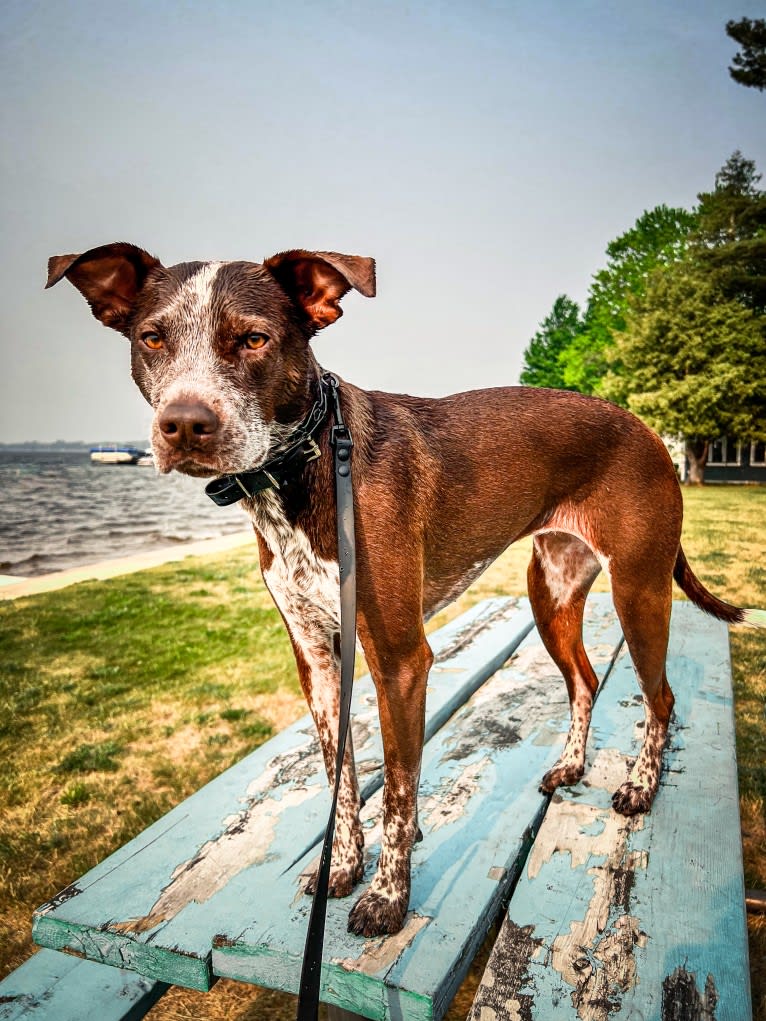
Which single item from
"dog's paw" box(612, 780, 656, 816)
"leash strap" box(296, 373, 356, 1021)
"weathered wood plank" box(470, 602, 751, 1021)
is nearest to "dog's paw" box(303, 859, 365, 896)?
"leash strap" box(296, 373, 356, 1021)

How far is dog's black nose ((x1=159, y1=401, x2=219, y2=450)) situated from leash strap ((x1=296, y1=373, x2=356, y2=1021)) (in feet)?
1.13

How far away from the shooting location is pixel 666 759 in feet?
8.11

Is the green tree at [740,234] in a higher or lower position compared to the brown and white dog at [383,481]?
higher

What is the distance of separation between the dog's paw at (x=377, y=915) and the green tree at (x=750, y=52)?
30.3 feet

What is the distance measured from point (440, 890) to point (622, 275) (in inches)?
987

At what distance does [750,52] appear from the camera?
7.21m

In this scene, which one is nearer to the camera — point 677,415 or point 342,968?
point 342,968

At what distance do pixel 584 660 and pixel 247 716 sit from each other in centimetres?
254

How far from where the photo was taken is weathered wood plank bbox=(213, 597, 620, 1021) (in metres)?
1.43

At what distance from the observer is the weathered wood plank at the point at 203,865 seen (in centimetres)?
155

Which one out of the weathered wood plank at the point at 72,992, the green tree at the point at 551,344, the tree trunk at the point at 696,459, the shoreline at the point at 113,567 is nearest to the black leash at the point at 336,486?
the weathered wood plank at the point at 72,992

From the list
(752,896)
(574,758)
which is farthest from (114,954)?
(752,896)

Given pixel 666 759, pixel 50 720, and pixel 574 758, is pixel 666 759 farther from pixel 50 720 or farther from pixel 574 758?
pixel 50 720

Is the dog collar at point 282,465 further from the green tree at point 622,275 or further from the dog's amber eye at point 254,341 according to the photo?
the green tree at point 622,275
